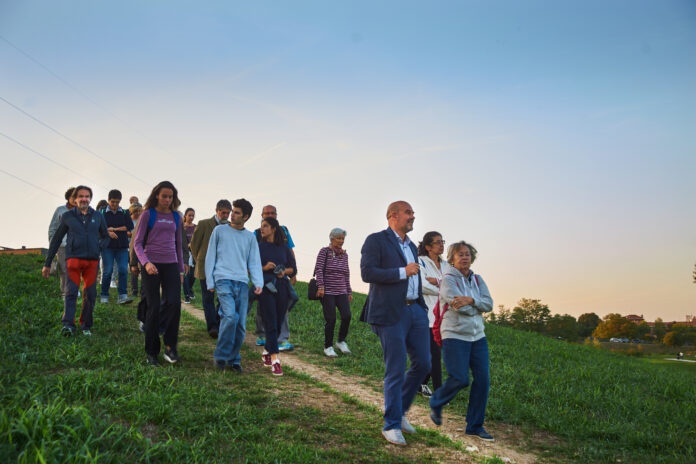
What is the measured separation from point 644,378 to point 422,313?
8.80 m

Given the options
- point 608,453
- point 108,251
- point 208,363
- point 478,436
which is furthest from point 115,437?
point 108,251

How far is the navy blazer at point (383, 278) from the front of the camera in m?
4.82

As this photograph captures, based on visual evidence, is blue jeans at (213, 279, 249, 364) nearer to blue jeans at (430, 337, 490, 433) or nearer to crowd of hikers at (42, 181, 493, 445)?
crowd of hikers at (42, 181, 493, 445)

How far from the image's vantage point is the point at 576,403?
7422 millimetres

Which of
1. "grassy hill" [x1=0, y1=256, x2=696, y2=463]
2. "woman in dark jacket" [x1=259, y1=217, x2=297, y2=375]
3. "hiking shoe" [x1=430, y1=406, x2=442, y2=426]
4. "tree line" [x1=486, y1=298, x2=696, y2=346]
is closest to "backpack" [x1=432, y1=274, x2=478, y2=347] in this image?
"hiking shoe" [x1=430, y1=406, x2=442, y2=426]

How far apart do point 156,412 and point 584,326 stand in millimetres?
133533

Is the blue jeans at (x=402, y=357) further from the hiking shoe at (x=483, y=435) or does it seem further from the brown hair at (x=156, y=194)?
the brown hair at (x=156, y=194)

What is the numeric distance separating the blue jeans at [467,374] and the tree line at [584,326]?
61.8m

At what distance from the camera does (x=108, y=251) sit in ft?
37.3

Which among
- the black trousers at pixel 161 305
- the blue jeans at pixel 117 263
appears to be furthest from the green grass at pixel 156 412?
the blue jeans at pixel 117 263

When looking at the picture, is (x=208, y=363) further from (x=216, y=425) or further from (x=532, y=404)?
(x=532, y=404)

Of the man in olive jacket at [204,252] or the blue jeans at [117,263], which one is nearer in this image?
the man in olive jacket at [204,252]

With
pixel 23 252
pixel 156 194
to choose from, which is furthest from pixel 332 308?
pixel 23 252

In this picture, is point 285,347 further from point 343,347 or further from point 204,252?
point 204,252
